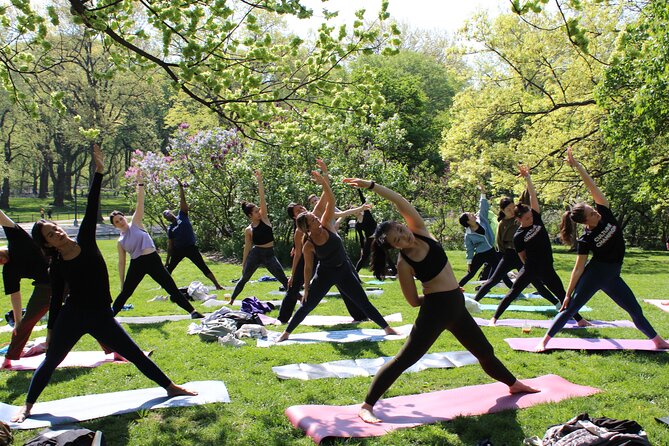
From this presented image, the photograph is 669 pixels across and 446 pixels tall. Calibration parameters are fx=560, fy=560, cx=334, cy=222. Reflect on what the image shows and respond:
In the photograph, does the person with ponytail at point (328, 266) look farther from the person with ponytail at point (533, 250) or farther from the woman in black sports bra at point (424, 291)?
the person with ponytail at point (533, 250)

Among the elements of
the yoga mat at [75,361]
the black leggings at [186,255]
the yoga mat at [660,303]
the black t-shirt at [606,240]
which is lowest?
the yoga mat at [75,361]

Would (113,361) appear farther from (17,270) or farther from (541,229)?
(541,229)

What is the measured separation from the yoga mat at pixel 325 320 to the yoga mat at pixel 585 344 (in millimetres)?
2261

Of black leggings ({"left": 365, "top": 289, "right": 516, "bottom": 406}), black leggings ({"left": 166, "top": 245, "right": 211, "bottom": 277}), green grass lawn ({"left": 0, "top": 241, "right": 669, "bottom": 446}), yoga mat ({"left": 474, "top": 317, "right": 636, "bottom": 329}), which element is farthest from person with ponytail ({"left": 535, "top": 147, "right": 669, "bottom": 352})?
black leggings ({"left": 166, "top": 245, "right": 211, "bottom": 277})

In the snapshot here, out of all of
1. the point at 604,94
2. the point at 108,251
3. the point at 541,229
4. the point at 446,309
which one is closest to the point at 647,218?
the point at 604,94

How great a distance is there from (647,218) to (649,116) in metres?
18.0

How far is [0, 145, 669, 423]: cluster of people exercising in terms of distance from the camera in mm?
4668

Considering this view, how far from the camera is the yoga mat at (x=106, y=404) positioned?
4.96 metres

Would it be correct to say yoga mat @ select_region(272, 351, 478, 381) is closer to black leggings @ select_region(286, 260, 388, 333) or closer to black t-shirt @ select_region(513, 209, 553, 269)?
black leggings @ select_region(286, 260, 388, 333)

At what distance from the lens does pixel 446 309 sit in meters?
4.61

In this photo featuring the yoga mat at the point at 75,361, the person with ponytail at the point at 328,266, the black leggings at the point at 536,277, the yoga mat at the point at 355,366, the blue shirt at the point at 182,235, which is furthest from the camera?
the blue shirt at the point at 182,235

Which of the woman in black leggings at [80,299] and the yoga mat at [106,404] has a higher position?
the woman in black leggings at [80,299]

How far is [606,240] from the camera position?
6.30m

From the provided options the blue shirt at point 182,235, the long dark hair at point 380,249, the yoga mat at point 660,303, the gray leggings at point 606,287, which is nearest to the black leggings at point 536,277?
the gray leggings at point 606,287
